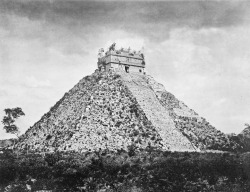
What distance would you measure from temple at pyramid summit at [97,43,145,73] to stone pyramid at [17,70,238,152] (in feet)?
4.20

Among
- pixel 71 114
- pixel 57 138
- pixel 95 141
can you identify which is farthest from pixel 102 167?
pixel 71 114

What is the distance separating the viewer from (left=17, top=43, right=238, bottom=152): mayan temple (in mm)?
44281

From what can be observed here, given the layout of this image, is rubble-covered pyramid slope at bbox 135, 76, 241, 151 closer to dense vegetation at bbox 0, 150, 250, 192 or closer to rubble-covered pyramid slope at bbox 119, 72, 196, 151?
rubble-covered pyramid slope at bbox 119, 72, 196, 151

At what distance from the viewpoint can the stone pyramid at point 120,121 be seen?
145ft

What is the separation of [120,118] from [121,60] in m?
11.9

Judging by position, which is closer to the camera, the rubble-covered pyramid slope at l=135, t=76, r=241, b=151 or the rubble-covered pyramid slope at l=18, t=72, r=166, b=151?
the rubble-covered pyramid slope at l=18, t=72, r=166, b=151

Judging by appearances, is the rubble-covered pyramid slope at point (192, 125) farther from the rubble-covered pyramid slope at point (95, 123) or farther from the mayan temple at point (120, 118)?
the rubble-covered pyramid slope at point (95, 123)

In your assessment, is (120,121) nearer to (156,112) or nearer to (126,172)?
(156,112)

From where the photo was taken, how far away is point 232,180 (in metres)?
28.8

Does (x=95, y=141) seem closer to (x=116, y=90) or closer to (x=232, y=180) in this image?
(x=116, y=90)

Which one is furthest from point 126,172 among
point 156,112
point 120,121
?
point 156,112

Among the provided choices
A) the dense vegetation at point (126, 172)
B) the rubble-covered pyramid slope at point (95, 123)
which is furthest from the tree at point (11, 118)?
the dense vegetation at point (126, 172)

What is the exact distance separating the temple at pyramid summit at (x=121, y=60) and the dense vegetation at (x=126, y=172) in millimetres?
19968

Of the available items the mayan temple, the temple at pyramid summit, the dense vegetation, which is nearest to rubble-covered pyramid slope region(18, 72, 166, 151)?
the mayan temple
